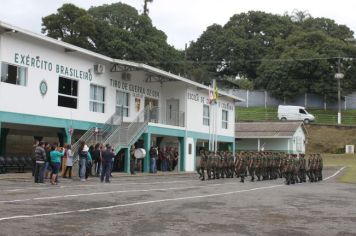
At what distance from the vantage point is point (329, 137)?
5941 centimetres

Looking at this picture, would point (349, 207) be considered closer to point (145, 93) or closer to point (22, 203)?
point (22, 203)

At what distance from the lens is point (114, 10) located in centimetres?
6950

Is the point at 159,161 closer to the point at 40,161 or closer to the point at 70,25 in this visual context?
A: the point at 40,161

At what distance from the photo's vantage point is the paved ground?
10133 mm

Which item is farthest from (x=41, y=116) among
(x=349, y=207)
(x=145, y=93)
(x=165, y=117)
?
(x=349, y=207)

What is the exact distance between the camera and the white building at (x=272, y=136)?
54.5m

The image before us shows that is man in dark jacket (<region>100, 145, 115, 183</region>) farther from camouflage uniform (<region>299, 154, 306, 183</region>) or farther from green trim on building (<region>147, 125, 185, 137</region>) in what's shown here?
green trim on building (<region>147, 125, 185, 137</region>)

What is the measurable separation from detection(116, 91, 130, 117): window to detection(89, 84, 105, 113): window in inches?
65.5

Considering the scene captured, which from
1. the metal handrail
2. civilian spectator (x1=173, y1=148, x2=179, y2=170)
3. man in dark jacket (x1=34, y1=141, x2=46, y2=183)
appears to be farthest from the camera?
civilian spectator (x1=173, y1=148, x2=179, y2=170)

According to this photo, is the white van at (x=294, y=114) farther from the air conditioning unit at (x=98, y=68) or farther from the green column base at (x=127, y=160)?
the air conditioning unit at (x=98, y=68)

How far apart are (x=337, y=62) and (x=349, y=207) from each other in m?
55.7

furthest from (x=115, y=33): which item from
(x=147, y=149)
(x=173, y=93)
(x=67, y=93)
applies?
(x=67, y=93)

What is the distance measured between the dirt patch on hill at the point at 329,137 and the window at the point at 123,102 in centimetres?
2969

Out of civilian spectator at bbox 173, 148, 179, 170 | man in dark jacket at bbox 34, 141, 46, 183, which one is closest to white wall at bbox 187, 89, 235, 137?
civilian spectator at bbox 173, 148, 179, 170
